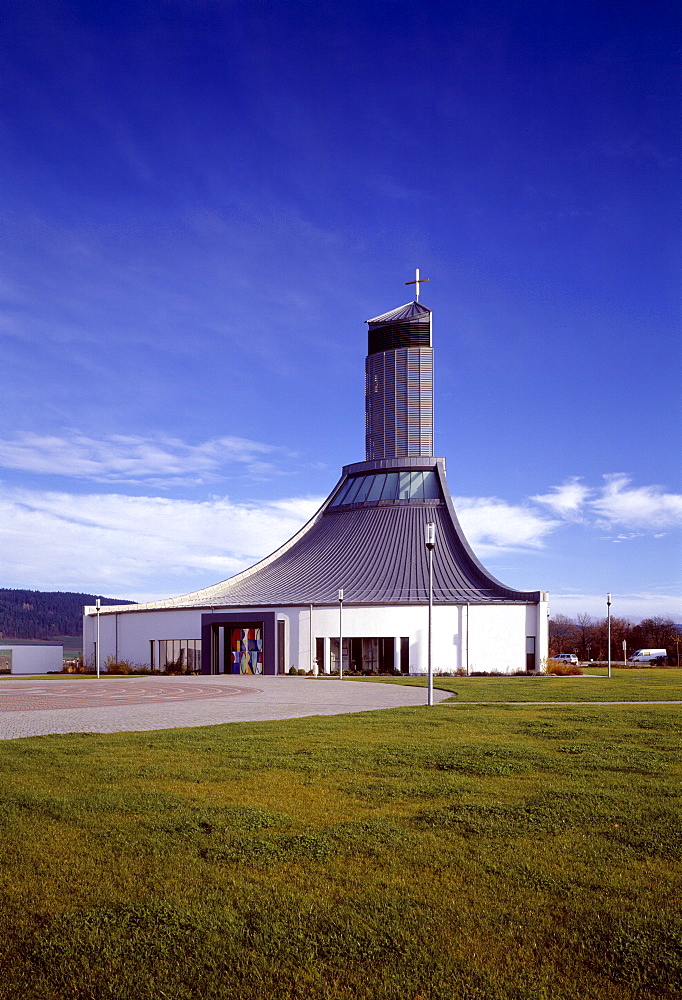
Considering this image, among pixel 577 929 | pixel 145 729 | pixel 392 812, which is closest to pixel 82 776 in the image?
pixel 392 812

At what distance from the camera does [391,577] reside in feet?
158

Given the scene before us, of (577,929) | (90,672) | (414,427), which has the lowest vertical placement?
(90,672)

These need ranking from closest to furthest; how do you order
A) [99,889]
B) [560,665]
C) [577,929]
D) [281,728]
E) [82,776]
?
[577,929] < [99,889] < [82,776] < [281,728] < [560,665]

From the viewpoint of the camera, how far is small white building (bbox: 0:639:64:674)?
175 feet

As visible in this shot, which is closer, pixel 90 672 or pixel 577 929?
pixel 577 929

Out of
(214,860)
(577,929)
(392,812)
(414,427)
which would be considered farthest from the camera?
(414,427)

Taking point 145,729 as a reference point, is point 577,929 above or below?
above

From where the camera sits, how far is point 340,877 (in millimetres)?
5664

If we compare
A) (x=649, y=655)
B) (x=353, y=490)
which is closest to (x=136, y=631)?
(x=353, y=490)

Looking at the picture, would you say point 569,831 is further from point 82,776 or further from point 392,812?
point 82,776

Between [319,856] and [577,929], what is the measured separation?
2050mm

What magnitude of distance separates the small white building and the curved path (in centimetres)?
2748

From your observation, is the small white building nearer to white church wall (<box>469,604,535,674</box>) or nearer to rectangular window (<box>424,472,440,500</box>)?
rectangular window (<box>424,472,440,500</box>)

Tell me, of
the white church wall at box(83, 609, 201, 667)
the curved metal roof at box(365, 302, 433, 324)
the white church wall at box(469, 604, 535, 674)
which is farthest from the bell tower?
the white church wall at box(83, 609, 201, 667)
